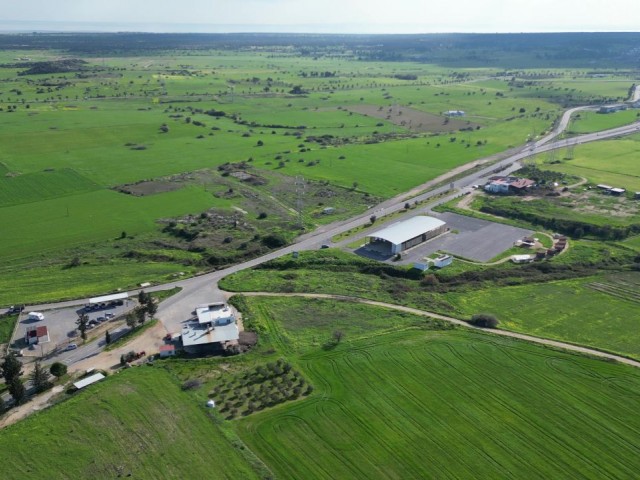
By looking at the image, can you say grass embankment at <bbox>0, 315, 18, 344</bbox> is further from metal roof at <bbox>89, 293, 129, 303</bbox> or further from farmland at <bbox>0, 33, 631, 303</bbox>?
metal roof at <bbox>89, 293, 129, 303</bbox>

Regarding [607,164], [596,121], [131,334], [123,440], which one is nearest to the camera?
[123,440]

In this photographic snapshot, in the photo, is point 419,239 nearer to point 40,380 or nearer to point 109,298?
point 109,298

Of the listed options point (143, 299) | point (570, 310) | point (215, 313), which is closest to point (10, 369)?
point (143, 299)

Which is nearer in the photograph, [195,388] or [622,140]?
[195,388]

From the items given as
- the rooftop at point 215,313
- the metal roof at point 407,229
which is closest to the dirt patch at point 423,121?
the metal roof at point 407,229

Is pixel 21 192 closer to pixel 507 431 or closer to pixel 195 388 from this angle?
pixel 195 388

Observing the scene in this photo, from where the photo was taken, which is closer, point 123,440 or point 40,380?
point 123,440

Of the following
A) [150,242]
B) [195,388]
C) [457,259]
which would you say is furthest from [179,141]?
[195,388]
